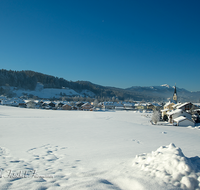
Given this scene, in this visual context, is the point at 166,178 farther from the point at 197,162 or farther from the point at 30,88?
the point at 30,88

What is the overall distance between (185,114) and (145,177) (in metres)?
32.7

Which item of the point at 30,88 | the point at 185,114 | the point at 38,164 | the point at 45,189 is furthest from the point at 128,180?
the point at 30,88

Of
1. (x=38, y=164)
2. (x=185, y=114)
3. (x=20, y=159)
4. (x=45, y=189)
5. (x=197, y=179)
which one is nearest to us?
(x=45, y=189)

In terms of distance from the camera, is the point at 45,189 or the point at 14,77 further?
the point at 14,77

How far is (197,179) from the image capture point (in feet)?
12.8

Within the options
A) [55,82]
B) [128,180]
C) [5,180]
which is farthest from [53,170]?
[55,82]

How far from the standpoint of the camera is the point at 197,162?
4848mm

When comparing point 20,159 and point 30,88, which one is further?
point 30,88

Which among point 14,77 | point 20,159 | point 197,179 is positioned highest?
point 14,77

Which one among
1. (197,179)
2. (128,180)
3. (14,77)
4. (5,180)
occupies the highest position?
(14,77)

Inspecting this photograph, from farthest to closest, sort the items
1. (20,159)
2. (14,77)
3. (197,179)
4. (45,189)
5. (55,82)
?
(55,82) < (14,77) < (20,159) < (197,179) < (45,189)

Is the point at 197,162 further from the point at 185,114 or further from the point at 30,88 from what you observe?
the point at 30,88

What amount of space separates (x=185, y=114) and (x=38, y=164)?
110ft

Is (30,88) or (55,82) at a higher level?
(55,82)
